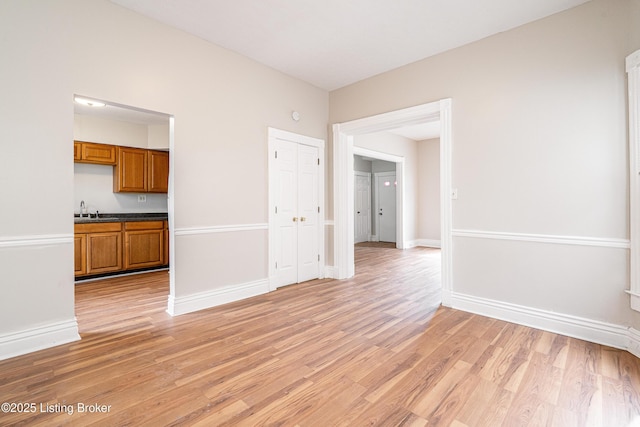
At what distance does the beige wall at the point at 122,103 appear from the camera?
2.34 metres

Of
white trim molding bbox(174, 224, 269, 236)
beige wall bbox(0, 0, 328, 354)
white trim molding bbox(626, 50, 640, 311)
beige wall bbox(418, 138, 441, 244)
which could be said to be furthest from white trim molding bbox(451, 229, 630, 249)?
beige wall bbox(418, 138, 441, 244)

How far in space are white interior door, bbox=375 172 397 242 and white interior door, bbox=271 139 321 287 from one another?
214 inches

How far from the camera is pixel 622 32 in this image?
8.17 ft

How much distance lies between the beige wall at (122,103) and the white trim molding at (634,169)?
3.59 metres

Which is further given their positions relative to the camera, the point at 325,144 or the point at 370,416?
the point at 325,144

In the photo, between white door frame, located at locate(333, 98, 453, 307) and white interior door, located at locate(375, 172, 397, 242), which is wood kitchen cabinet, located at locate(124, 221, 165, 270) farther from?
white interior door, located at locate(375, 172, 397, 242)

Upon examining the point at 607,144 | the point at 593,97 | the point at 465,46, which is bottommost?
the point at 607,144

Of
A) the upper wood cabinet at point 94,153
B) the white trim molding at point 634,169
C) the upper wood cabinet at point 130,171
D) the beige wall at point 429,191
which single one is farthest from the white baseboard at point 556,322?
the upper wood cabinet at point 94,153

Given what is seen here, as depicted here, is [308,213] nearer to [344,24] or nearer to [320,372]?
[344,24]

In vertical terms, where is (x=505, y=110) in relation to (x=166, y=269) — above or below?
above

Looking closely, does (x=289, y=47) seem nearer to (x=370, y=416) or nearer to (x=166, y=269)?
(x=370, y=416)

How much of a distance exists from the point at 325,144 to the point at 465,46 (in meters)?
2.32

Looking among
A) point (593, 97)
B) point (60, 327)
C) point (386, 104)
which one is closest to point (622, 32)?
point (593, 97)

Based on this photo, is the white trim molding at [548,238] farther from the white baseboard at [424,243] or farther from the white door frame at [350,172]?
the white baseboard at [424,243]
